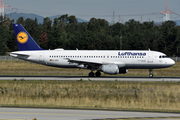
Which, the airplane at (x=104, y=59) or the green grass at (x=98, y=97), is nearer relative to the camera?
the green grass at (x=98, y=97)

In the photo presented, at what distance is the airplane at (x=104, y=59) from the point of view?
151 ft

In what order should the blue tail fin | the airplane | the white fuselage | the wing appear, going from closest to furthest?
the wing, the airplane, the white fuselage, the blue tail fin

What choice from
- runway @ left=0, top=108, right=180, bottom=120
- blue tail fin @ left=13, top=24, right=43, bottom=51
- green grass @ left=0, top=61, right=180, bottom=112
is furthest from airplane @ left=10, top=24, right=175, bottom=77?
runway @ left=0, top=108, right=180, bottom=120

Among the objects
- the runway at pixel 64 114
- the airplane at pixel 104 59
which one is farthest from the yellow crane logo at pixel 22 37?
the runway at pixel 64 114

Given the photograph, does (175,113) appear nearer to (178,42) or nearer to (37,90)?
(37,90)

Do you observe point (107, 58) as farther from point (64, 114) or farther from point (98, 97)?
point (64, 114)

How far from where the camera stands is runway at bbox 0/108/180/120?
1683 centimetres

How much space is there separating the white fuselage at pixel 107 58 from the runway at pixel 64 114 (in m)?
26.6

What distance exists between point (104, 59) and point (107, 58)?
0.52 meters

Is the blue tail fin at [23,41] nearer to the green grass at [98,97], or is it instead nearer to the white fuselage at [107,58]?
the white fuselage at [107,58]

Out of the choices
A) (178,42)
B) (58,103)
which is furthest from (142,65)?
(178,42)

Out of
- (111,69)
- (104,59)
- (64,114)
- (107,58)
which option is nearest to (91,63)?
(104,59)

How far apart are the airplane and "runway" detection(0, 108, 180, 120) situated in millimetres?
25329

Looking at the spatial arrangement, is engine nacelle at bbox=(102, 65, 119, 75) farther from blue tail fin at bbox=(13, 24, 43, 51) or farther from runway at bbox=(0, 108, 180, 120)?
runway at bbox=(0, 108, 180, 120)
